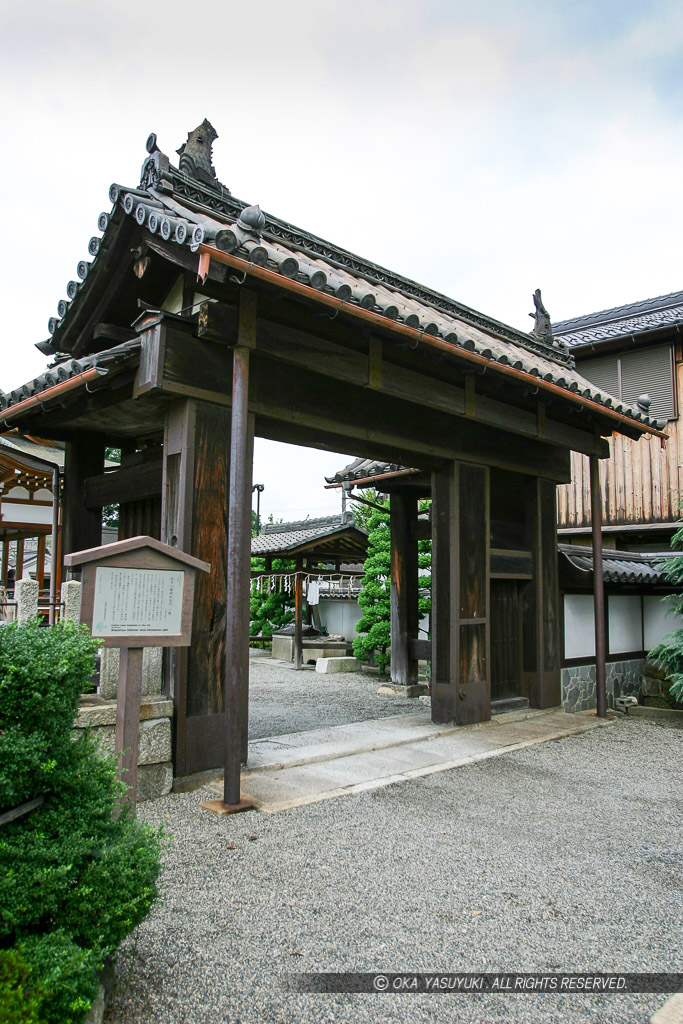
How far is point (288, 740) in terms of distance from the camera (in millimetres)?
6840

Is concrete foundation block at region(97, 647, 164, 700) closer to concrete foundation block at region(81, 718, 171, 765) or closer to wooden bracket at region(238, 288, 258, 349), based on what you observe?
concrete foundation block at region(81, 718, 171, 765)

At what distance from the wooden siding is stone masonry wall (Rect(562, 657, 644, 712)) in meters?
2.87

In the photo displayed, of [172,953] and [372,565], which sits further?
[372,565]

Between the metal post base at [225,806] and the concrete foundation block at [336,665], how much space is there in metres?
9.89

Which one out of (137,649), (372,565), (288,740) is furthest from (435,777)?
(372,565)

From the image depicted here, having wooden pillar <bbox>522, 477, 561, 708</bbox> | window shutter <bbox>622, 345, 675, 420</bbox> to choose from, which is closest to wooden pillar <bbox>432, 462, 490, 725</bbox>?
wooden pillar <bbox>522, 477, 561, 708</bbox>

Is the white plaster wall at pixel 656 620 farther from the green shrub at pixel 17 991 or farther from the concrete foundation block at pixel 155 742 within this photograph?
the green shrub at pixel 17 991

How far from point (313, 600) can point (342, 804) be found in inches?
432

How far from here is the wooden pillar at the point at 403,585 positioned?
1146 centimetres

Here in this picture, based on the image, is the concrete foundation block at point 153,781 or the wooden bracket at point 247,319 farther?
the wooden bracket at point 247,319

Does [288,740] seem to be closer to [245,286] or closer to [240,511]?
[240,511]

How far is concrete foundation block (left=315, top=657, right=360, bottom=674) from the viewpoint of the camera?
1454cm

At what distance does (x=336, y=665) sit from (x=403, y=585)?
376 centimetres

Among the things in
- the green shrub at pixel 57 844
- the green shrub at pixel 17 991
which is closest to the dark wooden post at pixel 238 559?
the green shrub at pixel 57 844
